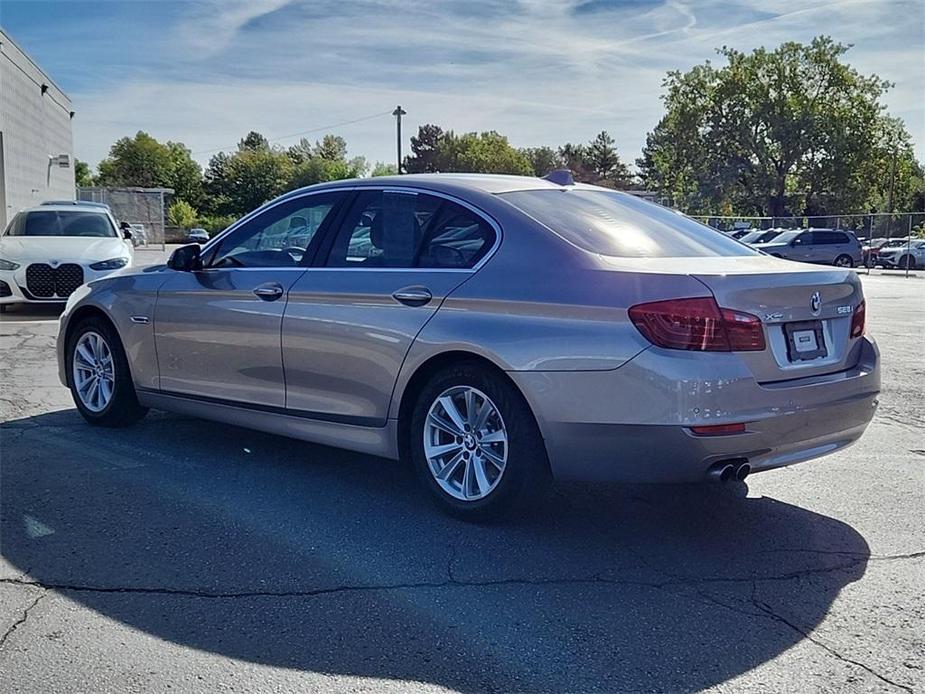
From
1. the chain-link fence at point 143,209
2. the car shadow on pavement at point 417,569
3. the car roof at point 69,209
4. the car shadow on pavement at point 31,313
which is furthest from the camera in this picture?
the chain-link fence at point 143,209

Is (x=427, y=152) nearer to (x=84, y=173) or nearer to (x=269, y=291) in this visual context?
(x=84, y=173)

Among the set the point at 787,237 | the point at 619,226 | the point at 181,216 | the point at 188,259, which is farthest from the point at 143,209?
the point at 619,226

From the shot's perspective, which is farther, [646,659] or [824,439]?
[824,439]

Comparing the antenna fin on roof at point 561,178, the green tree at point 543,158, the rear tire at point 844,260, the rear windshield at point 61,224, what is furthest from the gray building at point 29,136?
the green tree at point 543,158

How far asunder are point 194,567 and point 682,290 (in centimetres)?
235

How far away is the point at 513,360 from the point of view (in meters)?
4.14

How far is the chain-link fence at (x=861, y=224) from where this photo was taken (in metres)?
43.4

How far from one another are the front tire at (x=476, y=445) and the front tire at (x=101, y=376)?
8.39 ft

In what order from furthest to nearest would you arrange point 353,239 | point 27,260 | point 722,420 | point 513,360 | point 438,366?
point 27,260 < point 353,239 < point 438,366 < point 513,360 < point 722,420

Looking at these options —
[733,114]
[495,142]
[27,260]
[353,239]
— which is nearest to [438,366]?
[353,239]

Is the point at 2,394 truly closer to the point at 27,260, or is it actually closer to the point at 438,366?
the point at 438,366

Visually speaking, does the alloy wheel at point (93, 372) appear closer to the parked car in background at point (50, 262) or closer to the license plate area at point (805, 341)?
the license plate area at point (805, 341)

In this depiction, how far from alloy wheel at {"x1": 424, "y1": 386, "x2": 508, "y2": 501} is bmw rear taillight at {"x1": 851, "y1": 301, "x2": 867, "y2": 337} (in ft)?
5.83

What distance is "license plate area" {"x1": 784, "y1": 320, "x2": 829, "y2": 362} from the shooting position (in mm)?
4070
